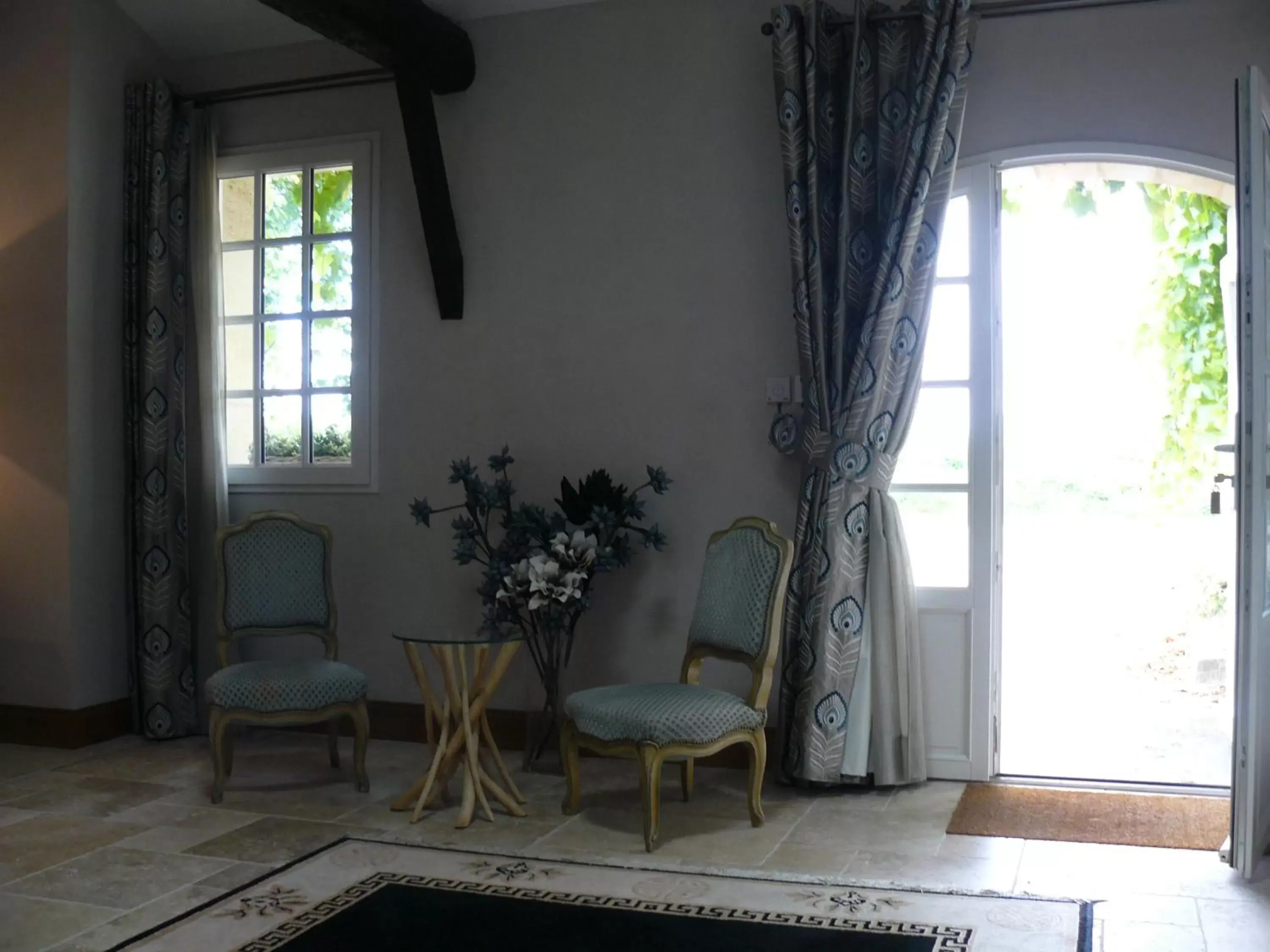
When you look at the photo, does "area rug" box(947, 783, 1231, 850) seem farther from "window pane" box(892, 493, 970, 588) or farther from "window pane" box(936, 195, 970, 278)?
"window pane" box(936, 195, 970, 278)

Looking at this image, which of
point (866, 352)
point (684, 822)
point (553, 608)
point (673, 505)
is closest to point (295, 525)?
point (553, 608)

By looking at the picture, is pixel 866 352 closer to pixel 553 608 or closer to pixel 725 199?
pixel 725 199

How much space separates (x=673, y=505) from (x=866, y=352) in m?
0.98

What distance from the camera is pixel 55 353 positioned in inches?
205

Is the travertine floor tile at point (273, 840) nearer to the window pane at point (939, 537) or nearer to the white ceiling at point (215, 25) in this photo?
the window pane at point (939, 537)

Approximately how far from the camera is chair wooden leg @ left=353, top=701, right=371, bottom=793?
4453 mm

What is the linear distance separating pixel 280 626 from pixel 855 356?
2431 millimetres

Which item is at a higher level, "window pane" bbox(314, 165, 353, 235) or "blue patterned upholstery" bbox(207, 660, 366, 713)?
"window pane" bbox(314, 165, 353, 235)

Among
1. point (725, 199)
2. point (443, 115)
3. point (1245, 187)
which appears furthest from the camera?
point (443, 115)

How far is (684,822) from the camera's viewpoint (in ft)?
13.4

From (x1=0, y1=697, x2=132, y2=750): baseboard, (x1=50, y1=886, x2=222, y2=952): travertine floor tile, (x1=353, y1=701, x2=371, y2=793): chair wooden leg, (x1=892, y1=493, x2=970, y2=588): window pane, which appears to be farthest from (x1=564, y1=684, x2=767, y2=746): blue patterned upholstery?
(x1=0, y1=697, x2=132, y2=750): baseboard

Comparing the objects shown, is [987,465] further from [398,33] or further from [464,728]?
[398,33]

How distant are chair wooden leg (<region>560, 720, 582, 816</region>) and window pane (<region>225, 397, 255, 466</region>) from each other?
2.27 meters

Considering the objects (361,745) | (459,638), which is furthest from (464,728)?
(361,745)
